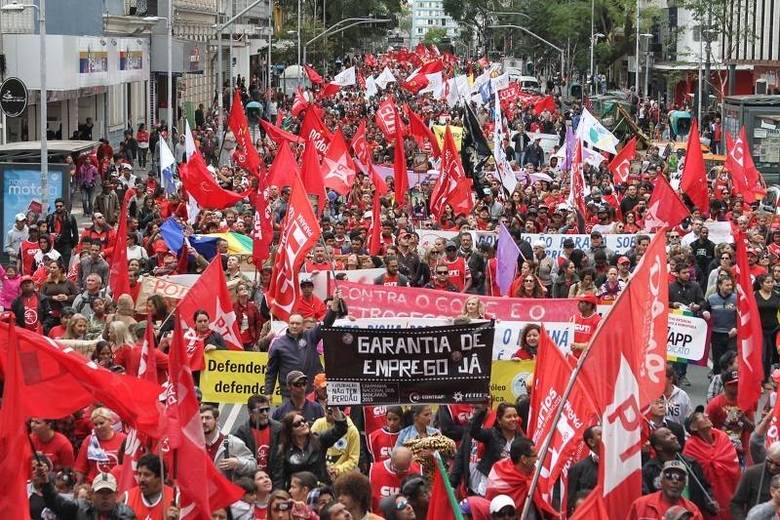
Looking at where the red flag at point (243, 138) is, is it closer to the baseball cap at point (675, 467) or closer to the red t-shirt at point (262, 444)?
the red t-shirt at point (262, 444)

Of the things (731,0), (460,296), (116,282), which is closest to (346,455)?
(460,296)

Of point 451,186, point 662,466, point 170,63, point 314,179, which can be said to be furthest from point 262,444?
point 170,63

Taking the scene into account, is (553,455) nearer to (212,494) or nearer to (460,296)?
(212,494)

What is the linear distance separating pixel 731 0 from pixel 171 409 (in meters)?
58.0

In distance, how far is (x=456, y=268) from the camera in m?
18.7

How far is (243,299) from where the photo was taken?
1593 centimetres

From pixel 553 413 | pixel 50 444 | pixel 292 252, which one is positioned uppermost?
pixel 292 252

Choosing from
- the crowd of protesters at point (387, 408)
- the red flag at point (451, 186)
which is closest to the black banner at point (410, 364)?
the crowd of protesters at point (387, 408)

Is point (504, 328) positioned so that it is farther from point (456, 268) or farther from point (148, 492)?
point (148, 492)

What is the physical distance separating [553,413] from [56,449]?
2.78m

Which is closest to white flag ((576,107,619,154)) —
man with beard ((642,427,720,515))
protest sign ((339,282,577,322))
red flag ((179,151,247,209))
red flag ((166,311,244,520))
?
red flag ((179,151,247,209))

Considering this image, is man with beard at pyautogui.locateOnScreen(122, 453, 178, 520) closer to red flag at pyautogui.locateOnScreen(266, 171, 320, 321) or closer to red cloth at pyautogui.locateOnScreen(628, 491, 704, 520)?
red cloth at pyautogui.locateOnScreen(628, 491, 704, 520)

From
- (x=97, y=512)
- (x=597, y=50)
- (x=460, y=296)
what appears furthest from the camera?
(x=597, y=50)

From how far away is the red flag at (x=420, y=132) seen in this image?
32.9 metres
